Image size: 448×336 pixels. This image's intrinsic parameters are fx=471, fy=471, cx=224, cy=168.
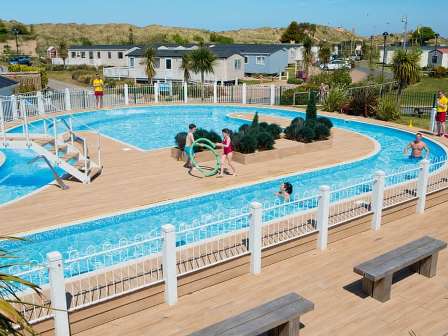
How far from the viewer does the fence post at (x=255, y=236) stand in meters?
8.33

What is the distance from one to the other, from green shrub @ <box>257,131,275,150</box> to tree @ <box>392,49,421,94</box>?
13.9m

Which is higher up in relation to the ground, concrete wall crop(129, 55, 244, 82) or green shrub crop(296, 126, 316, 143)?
concrete wall crop(129, 55, 244, 82)

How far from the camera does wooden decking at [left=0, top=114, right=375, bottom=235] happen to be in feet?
37.8

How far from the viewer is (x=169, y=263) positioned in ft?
24.6

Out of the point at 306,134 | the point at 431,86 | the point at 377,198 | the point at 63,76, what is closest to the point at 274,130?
the point at 306,134

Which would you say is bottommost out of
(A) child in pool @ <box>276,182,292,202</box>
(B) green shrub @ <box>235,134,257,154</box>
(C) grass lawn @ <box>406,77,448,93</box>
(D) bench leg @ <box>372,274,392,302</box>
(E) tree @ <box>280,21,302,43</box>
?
(D) bench leg @ <box>372,274,392,302</box>

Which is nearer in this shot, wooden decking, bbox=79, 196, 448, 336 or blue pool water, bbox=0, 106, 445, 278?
wooden decking, bbox=79, 196, 448, 336

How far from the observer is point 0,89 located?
2595 cm

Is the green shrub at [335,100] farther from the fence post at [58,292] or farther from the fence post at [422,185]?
the fence post at [58,292]

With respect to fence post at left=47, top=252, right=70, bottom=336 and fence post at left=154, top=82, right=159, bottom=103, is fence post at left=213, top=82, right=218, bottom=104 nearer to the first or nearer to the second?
fence post at left=154, top=82, right=159, bottom=103

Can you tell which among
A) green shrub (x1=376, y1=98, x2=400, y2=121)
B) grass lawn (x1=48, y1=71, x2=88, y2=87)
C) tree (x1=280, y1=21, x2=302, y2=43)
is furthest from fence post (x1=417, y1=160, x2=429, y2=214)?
tree (x1=280, y1=21, x2=302, y2=43)

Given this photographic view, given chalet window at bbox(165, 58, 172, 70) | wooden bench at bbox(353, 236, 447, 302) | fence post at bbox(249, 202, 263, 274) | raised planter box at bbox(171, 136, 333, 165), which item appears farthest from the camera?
chalet window at bbox(165, 58, 172, 70)

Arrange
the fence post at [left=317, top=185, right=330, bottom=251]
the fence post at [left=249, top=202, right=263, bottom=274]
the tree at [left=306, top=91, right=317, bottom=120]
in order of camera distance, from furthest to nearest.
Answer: the tree at [left=306, top=91, right=317, bottom=120] < the fence post at [left=317, top=185, right=330, bottom=251] < the fence post at [left=249, top=202, right=263, bottom=274]

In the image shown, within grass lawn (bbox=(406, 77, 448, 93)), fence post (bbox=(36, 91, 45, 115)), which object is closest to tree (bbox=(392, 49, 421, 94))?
grass lawn (bbox=(406, 77, 448, 93))
